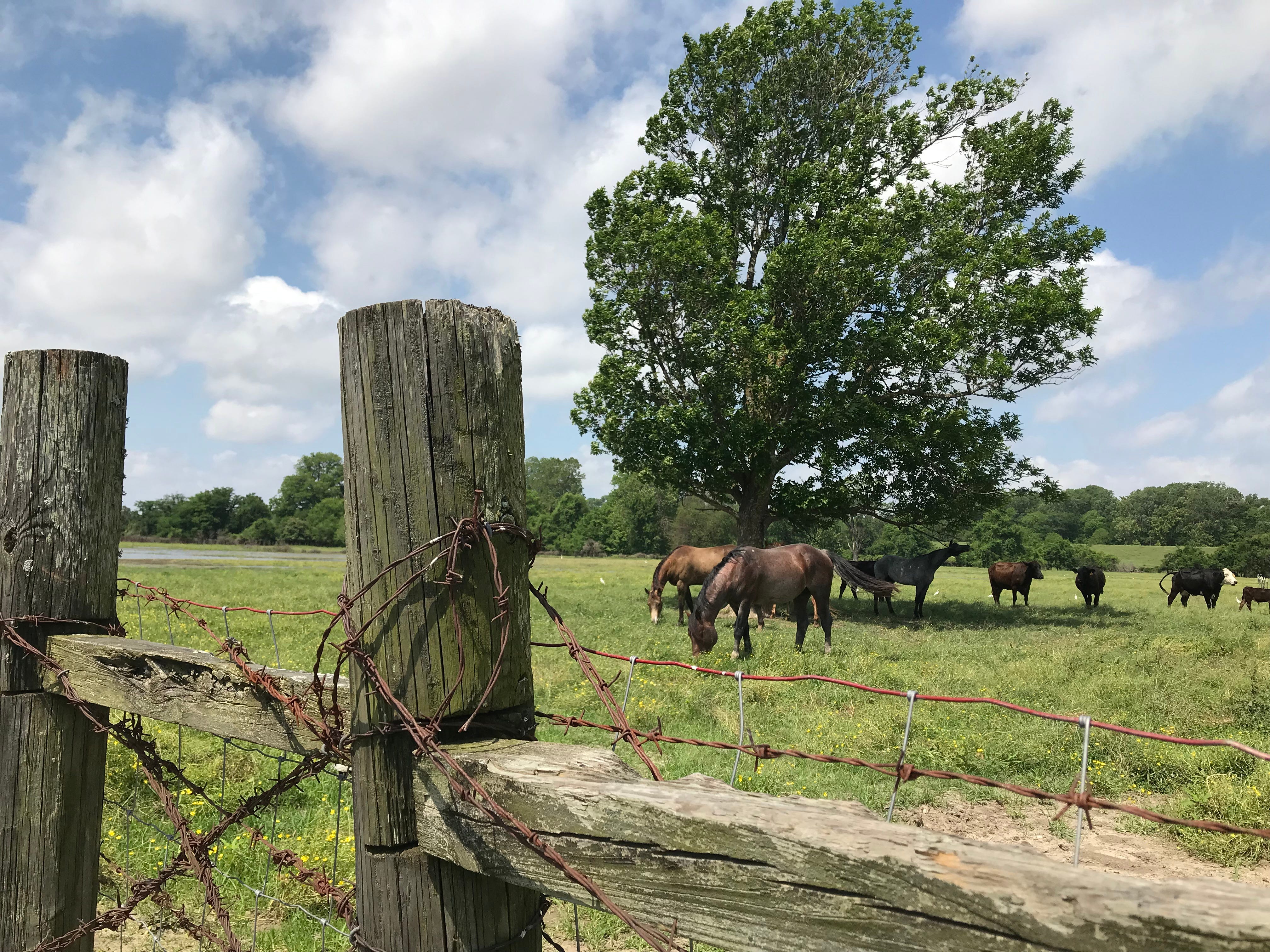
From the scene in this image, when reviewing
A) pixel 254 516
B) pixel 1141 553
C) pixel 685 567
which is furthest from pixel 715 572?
pixel 254 516

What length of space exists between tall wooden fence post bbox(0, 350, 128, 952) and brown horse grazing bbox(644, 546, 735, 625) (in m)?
16.9

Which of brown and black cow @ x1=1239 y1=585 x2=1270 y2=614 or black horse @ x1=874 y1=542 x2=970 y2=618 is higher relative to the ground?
black horse @ x1=874 y1=542 x2=970 y2=618

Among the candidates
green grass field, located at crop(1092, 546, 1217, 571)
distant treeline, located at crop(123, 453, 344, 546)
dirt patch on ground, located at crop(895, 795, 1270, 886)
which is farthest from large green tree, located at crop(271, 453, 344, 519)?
dirt patch on ground, located at crop(895, 795, 1270, 886)

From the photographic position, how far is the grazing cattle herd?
530 inches

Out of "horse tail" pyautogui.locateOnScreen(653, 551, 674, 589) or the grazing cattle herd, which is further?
"horse tail" pyautogui.locateOnScreen(653, 551, 674, 589)

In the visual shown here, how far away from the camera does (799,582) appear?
14.9 metres

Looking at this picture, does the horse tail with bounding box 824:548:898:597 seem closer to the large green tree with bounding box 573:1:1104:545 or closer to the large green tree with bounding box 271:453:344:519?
the large green tree with bounding box 573:1:1104:545

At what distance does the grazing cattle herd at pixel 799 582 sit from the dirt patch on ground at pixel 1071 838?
5815mm

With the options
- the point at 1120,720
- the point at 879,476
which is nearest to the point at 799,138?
the point at 879,476

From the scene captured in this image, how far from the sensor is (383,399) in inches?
63.2

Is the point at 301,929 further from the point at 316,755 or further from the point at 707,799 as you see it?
the point at 707,799

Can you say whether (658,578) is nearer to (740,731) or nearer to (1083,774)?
(740,731)

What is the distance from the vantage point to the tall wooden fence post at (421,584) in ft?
5.17

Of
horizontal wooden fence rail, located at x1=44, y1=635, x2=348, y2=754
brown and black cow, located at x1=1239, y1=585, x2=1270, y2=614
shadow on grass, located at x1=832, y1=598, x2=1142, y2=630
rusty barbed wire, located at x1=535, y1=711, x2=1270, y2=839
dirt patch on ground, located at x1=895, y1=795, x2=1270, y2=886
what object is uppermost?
horizontal wooden fence rail, located at x1=44, y1=635, x2=348, y2=754
